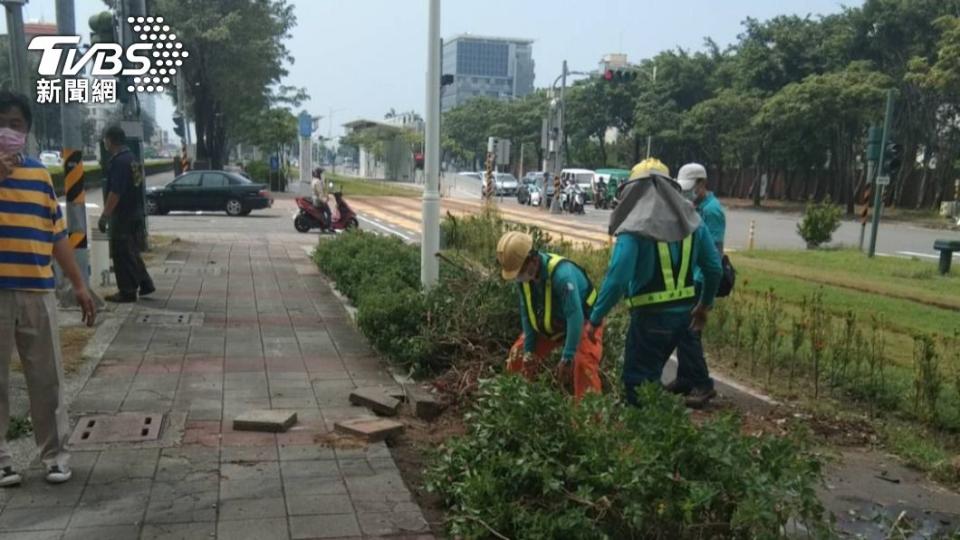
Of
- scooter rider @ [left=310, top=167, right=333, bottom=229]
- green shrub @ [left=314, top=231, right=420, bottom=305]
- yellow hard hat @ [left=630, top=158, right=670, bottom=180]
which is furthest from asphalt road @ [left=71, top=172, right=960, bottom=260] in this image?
yellow hard hat @ [left=630, top=158, right=670, bottom=180]

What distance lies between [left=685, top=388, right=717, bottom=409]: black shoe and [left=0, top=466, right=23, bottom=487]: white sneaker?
4.18 metres

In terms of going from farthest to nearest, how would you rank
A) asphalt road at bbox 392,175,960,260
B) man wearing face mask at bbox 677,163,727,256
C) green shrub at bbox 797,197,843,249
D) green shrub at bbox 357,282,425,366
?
1. asphalt road at bbox 392,175,960,260
2. green shrub at bbox 797,197,843,249
3. green shrub at bbox 357,282,425,366
4. man wearing face mask at bbox 677,163,727,256

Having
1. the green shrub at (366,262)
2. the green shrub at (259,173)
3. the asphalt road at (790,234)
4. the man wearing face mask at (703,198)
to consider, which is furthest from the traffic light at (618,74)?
the green shrub at (259,173)

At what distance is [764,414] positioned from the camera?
19.5 ft

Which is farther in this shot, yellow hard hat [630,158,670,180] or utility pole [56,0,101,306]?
utility pole [56,0,101,306]

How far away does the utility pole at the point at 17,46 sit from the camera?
7621mm

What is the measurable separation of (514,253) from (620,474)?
1.50m

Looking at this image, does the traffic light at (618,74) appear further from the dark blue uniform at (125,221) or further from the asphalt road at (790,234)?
the dark blue uniform at (125,221)

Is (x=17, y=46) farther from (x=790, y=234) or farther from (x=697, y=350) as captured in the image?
(x=790, y=234)

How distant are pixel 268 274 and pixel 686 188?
7794mm

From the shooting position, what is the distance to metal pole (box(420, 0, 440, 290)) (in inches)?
314

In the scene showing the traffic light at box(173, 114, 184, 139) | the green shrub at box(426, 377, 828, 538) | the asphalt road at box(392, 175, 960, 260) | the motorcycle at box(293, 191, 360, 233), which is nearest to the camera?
the green shrub at box(426, 377, 828, 538)

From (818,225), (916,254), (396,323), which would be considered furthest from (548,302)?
(916,254)

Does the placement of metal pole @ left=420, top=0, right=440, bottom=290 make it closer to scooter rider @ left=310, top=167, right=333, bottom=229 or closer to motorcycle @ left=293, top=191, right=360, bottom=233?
motorcycle @ left=293, top=191, right=360, bottom=233
